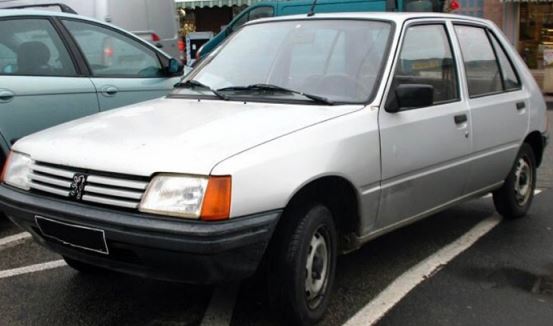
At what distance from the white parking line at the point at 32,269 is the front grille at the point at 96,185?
116cm

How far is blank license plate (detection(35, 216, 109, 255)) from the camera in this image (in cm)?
311

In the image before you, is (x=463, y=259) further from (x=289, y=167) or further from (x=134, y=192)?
(x=134, y=192)

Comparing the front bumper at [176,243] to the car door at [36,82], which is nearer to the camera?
the front bumper at [176,243]

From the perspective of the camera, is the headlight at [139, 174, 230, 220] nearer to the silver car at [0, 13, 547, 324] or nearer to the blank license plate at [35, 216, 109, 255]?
the silver car at [0, 13, 547, 324]

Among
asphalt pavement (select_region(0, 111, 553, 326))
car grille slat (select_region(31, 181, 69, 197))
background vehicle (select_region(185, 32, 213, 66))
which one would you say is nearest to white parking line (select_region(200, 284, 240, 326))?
asphalt pavement (select_region(0, 111, 553, 326))

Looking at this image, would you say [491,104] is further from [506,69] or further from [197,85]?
[197,85]

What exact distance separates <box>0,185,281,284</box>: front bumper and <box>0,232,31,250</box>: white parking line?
1905 millimetres

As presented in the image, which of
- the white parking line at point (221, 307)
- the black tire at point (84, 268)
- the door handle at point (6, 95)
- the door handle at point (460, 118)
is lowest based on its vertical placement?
the white parking line at point (221, 307)

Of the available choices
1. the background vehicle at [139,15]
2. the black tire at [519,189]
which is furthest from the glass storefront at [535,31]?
the black tire at [519,189]

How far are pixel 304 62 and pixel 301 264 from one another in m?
1.45

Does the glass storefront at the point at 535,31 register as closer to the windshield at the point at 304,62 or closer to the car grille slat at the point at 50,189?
the windshield at the point at 304,62

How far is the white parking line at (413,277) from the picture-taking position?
12.1 feet

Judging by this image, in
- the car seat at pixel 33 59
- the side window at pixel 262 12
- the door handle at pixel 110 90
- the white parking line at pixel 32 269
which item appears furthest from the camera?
the side window at pixel 262 12

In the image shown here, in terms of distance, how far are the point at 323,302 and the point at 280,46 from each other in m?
1.70
